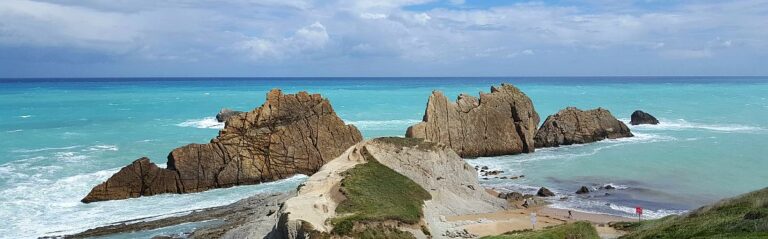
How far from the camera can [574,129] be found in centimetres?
6612

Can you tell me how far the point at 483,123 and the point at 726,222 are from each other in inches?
1429

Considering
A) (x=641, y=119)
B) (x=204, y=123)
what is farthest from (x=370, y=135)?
(x=641, y=119)

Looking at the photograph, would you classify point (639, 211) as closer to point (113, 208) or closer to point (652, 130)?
point (113, 208)

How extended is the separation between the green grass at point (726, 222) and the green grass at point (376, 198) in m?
10.3

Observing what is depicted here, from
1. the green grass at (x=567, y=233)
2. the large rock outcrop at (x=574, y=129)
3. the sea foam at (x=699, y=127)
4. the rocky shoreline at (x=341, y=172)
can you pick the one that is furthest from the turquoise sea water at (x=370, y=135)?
the green grass at (x=567, y=233)

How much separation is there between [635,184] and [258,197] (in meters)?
26.3

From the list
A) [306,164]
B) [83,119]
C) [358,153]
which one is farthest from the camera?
[83,119]

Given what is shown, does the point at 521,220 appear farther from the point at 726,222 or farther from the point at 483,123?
the point at 483,123

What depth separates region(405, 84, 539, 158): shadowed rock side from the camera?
2248 inches

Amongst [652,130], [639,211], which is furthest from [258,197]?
[652,130]

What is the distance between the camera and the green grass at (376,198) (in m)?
27.8

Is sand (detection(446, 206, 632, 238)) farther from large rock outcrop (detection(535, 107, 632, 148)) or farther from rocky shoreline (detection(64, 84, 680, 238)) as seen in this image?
large rock outcrop (detection(535, 107, 632, 148))

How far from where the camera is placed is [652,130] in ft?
261

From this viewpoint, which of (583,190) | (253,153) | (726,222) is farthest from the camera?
(253,153)
